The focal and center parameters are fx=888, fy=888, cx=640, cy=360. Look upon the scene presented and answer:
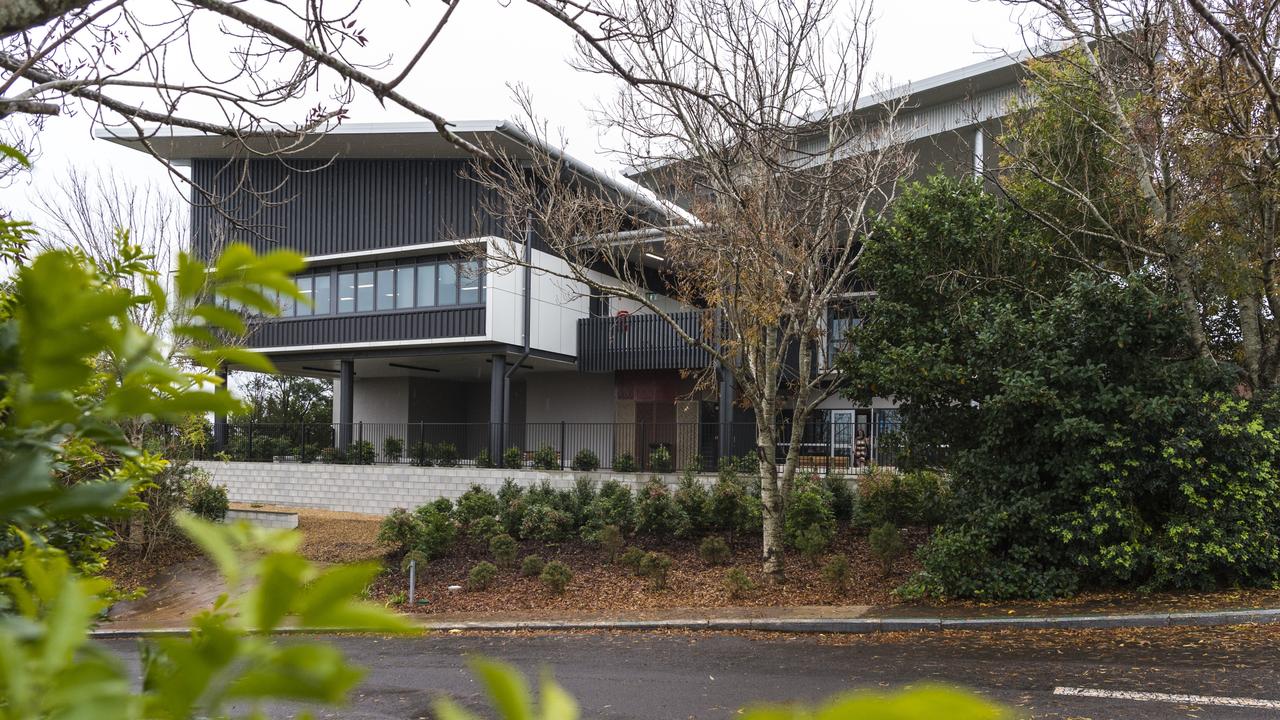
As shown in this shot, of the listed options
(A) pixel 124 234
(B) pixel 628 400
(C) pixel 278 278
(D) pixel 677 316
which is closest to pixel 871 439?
(D) pixel 677 316

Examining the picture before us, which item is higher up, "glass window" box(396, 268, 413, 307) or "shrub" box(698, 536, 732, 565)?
Answer: "glass window" box(396, 268, 413, 307)

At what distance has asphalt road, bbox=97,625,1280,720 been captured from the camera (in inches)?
284

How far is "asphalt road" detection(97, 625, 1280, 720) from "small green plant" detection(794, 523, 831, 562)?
3.09m

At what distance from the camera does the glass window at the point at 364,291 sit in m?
24.8

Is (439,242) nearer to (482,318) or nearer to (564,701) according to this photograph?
(482,318)

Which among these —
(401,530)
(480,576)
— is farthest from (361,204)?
(480,576)

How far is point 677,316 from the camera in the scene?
23312mm

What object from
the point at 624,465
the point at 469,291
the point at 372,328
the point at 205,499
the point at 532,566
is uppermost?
the point at 469,291

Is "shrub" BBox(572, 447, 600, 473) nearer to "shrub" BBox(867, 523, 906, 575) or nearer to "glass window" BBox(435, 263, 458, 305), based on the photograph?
"glass window" BBox(435, 263, 458, 305)

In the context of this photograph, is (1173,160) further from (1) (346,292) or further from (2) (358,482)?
(1) (346,292)

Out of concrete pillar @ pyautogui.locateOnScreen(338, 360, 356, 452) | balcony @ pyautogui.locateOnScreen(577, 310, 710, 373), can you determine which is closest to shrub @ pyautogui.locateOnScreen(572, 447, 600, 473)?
balcony @ pyautogui.locateOnScreen(577, 310, 710, 373)

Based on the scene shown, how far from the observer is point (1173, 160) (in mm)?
11562

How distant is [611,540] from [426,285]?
38.6 ft

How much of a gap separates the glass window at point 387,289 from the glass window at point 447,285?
1.62m
